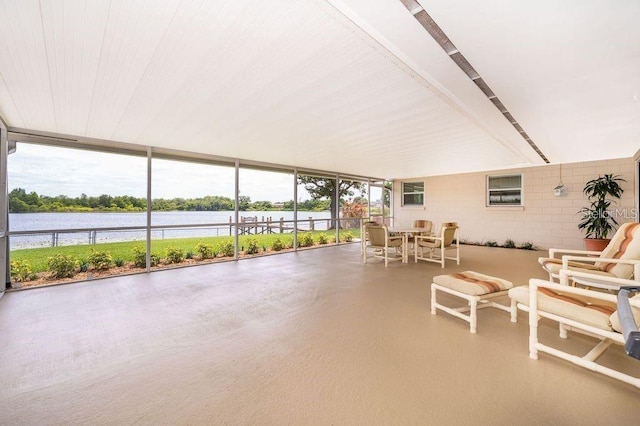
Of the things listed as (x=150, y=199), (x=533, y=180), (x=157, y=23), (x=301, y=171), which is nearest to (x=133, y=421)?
(x=157, y=23)

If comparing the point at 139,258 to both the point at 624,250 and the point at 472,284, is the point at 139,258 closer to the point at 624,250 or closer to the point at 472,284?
the point at 472,284

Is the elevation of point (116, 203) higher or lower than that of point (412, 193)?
lower

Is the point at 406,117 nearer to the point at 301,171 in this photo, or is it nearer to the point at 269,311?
the point at 269,311

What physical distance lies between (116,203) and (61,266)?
3.45 meters

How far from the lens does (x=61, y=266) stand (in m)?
4.66

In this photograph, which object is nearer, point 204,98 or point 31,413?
point 31,413

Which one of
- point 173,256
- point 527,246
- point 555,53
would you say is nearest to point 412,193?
point 527,246

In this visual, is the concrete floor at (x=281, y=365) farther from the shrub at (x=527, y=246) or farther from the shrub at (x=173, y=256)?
the shrub at (x=527, y=246)

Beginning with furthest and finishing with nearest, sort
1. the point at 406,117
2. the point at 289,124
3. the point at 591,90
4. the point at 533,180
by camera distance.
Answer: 1. the point at 533,180
2. the point at 289,124
3. the point at 406,117
4. the point at 591,90

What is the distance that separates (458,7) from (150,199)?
5.64 metres

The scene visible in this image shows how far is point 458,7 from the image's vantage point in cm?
156

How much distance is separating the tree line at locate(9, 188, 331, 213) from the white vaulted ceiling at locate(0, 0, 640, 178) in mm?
2170

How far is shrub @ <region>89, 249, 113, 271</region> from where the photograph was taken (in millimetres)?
5180

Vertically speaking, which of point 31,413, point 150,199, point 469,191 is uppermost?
point 469,191
